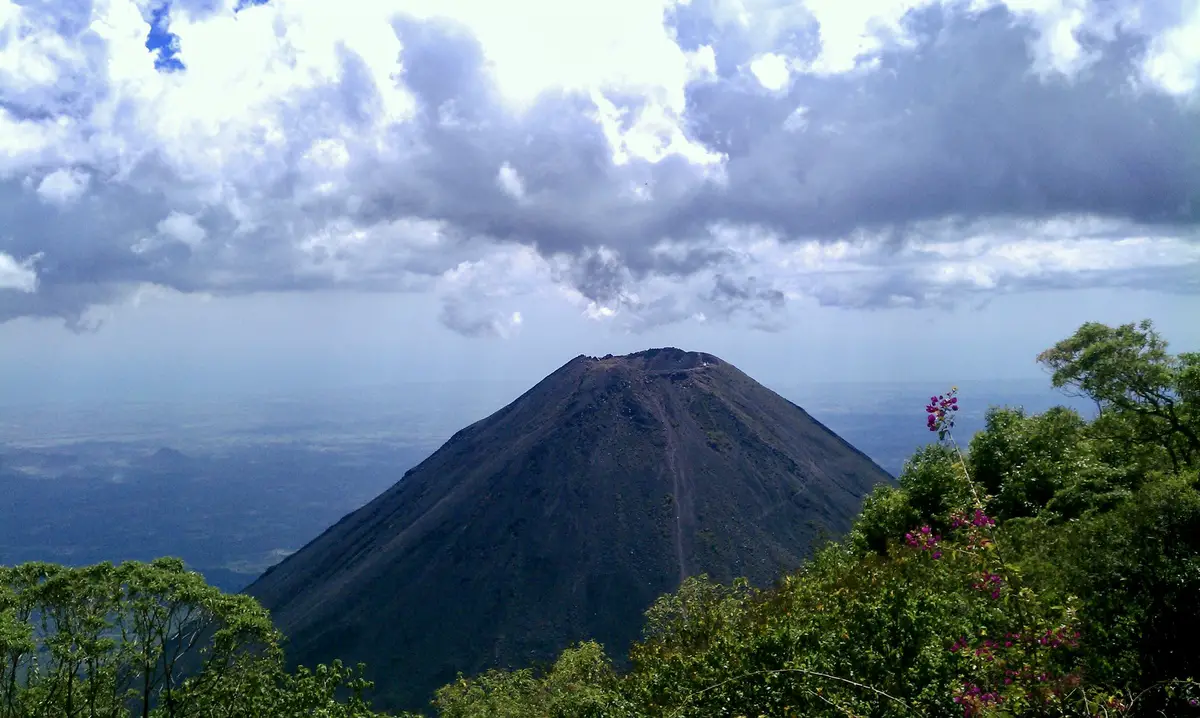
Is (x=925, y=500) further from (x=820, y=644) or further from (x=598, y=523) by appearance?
(x=598, y=523)

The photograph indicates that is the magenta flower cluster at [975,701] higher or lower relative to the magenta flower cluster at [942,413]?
lower

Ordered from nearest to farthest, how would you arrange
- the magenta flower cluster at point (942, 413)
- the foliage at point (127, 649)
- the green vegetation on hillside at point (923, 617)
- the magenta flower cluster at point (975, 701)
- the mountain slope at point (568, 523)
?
1. the magenta flower cluster at point (975, 701)
2. the magenta flower cluster at point (942, 413)
3. the green vegetation on hillside at point (923, 617)
4. the foliage at point (127, 649)
5. the mountain slope at point (568, 523)

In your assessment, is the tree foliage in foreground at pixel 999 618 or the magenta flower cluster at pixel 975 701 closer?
the magenta flower cluster at pixel 975 701

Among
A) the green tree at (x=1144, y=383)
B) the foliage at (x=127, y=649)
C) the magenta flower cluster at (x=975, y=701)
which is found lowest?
the foliage at (x=127, y=649)

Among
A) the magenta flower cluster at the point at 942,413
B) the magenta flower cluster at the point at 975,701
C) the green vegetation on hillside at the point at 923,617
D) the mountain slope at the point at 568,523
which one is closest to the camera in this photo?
the magenta flower cluster at the point at 975,701

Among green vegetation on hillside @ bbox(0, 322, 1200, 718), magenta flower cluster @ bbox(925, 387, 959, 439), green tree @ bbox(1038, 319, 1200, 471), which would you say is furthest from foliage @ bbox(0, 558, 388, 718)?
green tree @ bbox(1038, 319, 1200, 471)

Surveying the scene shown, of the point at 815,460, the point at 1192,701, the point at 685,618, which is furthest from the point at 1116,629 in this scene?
the point at 815,460

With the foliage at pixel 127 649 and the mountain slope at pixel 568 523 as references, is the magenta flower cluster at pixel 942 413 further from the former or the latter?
the mountain slope at pixel 568 523

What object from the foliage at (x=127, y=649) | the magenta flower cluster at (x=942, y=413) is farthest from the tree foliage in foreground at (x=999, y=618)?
the foliage at (x=127, y=649)
